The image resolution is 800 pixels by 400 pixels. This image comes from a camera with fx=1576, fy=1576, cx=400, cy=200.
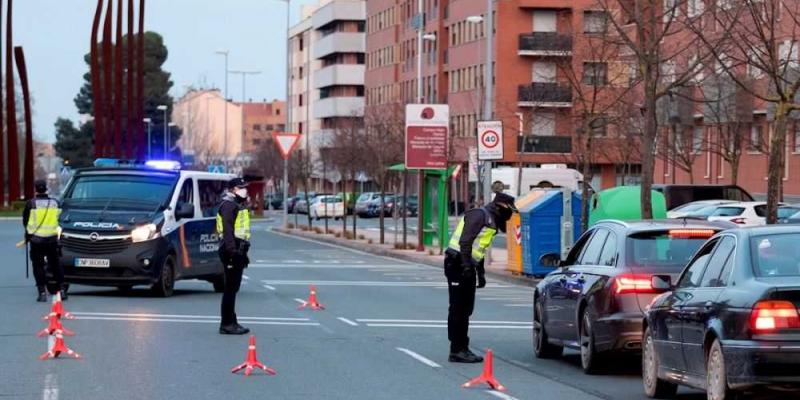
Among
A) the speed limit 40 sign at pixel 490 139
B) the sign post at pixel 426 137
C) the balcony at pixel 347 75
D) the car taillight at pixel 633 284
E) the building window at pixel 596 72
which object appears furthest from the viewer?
the balcony at pixel 347 75

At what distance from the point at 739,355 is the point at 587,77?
31843 mm

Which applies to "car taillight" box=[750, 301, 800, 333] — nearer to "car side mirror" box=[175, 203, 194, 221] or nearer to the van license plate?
the van license plate

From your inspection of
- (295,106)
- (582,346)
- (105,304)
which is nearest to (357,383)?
(582,346)

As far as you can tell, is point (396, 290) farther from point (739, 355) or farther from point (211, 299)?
point (739, 355)

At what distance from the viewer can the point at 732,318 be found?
35.8 feet

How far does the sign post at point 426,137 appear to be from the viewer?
44594mm

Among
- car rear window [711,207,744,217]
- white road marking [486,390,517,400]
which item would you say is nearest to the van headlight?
white road marking [486,390,517,400]

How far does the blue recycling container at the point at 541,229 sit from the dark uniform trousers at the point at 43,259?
38.3ft

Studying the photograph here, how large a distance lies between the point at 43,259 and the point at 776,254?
1447cm

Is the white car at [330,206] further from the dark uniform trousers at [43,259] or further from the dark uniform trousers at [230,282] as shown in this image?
the dark uniform trousers at [230,282]

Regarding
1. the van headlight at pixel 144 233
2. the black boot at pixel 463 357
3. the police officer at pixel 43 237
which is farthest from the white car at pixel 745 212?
the black boot at pixel 463 357

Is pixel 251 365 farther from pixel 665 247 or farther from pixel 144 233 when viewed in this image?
pixel 144 233

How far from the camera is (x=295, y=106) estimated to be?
150m

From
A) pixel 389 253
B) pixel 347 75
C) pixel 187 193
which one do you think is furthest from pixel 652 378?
pixel 347 75
